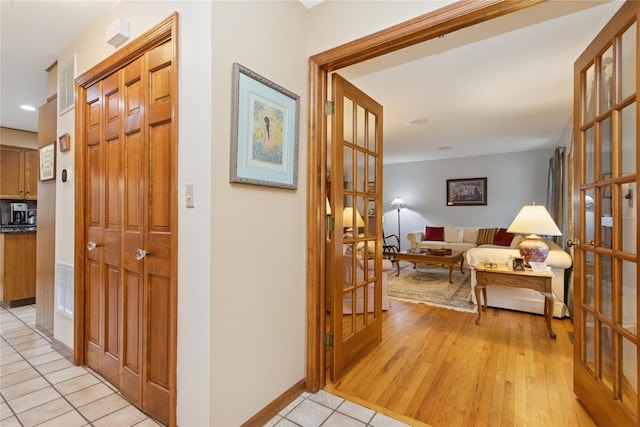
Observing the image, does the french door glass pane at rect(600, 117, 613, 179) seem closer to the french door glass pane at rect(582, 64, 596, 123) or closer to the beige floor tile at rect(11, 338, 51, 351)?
the french door glass pane at rect(582, 64, 596, 123)

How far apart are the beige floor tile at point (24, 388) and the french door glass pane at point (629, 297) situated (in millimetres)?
3284

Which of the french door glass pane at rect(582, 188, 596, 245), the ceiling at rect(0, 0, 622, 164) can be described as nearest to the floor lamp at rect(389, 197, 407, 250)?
the ceiling at rect(0, 0, 622, 164)

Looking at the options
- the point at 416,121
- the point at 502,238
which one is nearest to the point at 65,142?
the point at 416,121

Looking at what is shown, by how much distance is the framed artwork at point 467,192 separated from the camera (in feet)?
22.7

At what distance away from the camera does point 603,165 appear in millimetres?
1601

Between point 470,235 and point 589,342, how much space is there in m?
5.23

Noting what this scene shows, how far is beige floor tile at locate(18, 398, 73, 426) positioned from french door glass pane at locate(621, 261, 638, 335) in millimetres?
2926

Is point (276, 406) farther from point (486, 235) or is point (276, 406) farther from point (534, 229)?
point (486, 235)

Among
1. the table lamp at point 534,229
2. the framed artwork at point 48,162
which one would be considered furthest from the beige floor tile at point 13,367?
the table lamp at point 534,229

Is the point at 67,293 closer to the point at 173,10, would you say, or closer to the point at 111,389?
the point at 111,389

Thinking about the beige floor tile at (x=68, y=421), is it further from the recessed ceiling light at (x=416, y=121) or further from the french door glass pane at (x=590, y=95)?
the recessed ceiling light at (x=416, y=121)

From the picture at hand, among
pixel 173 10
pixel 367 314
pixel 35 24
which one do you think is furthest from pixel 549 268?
pixel 35 24

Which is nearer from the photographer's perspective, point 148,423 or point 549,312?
point 148,423

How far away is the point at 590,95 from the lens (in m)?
1.74
